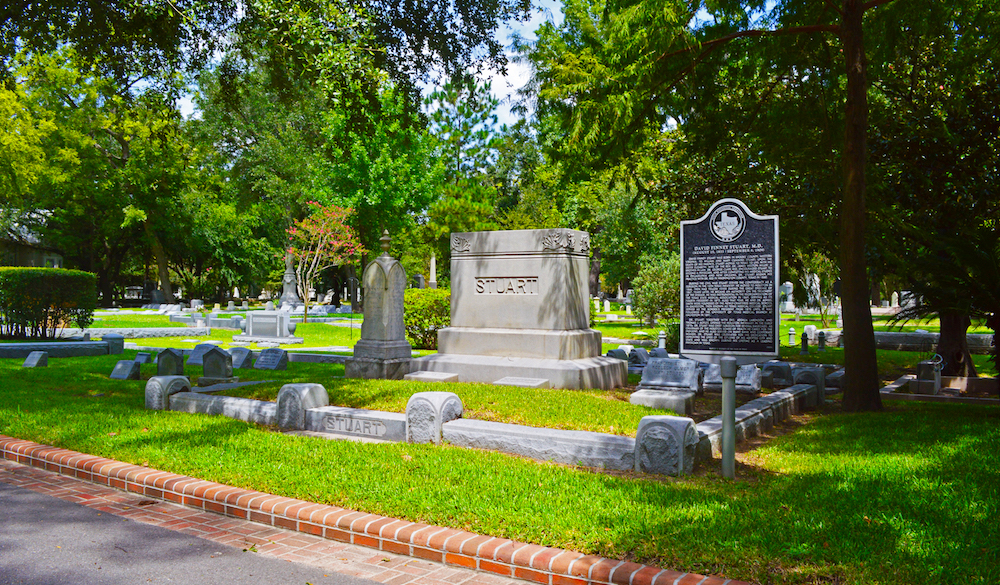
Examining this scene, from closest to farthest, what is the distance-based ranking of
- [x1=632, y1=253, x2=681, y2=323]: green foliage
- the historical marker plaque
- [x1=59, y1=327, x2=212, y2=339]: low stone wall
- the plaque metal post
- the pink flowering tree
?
the plaque metal post < the historical marker plaque < [x1=59, y1=327, x2=212, y2=339]: low stone wall < [x1=632, y1=253, x2=681, y2=323]: green foliage < the pink flowering tree

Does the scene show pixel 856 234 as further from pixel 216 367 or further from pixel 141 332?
pixel 141 332

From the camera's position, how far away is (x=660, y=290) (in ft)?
83.7

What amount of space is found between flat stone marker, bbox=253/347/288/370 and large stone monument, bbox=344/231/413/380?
10.6ft

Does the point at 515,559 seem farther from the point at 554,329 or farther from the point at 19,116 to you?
the point at 19,116

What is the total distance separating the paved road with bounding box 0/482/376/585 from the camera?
14.1 feet

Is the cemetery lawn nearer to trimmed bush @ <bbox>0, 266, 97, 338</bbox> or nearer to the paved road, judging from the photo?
the paved road

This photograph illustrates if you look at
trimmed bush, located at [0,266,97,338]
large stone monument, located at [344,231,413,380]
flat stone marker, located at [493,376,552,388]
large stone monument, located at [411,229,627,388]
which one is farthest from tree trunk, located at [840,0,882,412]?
trimmed bush, located at [0,266,97,338]

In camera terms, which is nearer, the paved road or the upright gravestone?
the paved road

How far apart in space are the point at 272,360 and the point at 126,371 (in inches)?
114

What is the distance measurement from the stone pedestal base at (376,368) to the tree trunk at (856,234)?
730 centimetres

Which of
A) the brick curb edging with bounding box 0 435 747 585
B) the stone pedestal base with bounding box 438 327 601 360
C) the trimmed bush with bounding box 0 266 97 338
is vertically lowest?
the brick curb edging with bounding box 0 435 747 585

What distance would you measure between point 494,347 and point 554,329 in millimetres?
1184

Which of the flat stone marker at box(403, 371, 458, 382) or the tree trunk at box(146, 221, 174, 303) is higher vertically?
the tree trunk at box(146, 221, 174, 303)

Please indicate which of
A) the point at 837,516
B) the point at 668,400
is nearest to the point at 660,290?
the point at 668,400
